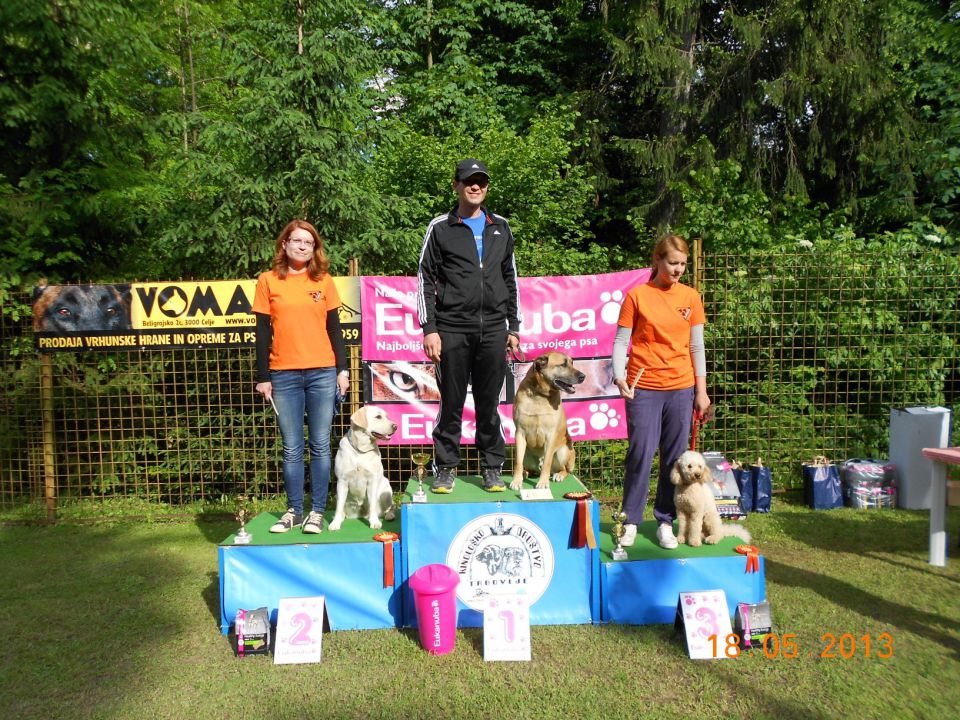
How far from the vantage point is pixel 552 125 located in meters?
9.91

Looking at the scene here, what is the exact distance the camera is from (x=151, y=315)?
5.38 meters

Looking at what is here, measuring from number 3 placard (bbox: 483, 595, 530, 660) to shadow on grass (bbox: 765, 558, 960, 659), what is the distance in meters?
1.79

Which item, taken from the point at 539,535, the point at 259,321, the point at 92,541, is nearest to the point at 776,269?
the point at 539,535

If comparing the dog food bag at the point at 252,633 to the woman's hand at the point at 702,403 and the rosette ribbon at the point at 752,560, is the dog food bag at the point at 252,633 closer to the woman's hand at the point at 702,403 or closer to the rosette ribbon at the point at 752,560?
the rosette ribbon at the point at 752,560

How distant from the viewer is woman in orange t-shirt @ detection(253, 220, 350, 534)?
3.65 m

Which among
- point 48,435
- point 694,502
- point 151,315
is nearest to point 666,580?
point 694,502

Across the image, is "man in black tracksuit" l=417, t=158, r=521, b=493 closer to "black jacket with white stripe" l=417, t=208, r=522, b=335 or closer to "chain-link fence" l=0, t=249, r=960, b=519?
"black jacket with white stripe" l=417, t=208, r=522, b=335

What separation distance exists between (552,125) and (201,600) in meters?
8.31

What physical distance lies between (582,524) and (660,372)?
3.04ft

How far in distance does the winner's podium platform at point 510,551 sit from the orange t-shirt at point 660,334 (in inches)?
30.7

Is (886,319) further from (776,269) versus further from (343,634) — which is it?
(343,634)

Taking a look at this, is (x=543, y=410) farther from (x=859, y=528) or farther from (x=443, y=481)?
(x=859, y=528)

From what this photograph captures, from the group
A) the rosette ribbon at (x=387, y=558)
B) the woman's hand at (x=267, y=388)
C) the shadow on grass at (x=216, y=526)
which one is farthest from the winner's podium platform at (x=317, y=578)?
the shadow on grass at (x=216, y=526)

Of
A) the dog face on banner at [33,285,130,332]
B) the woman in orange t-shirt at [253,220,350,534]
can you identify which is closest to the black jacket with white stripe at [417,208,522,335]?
the woman in orange t-shirt at [253,220,350,534]
